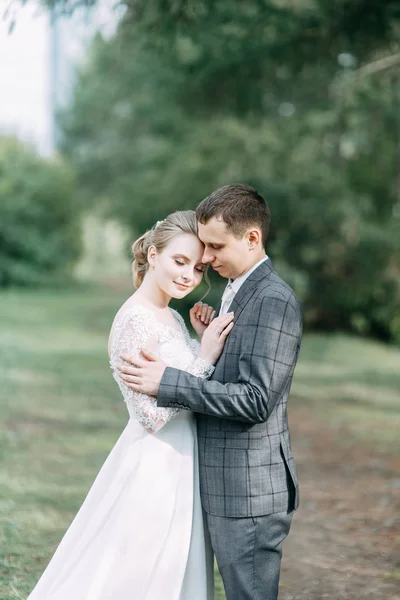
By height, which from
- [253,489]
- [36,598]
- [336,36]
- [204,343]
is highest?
[336,36]

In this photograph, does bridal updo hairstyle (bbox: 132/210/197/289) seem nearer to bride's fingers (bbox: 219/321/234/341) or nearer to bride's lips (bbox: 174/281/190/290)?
bride's lips (bbox: 174/281/190/290)

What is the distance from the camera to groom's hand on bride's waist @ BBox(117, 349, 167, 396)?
3.12 metres

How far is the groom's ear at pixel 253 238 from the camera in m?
3.20

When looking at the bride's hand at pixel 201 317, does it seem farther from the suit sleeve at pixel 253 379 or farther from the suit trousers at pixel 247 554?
the suit trousers at pixel 247 554

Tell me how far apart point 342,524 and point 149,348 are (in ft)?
13.0

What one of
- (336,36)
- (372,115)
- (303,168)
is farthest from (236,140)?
(336,36)

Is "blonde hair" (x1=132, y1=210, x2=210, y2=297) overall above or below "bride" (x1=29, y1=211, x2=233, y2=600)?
above

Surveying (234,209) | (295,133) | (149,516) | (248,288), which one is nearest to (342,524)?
(149,516)

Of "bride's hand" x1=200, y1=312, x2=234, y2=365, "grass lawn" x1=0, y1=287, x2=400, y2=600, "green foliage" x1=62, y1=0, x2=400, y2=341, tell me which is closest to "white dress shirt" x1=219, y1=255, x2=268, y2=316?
"bride's hand" x1=200, y1=312, x2=234, y2=365

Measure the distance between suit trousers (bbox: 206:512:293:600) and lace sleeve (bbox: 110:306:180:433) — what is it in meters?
0.45

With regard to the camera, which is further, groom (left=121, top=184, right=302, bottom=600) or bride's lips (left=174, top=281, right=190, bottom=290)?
bride's lips (left=174, top=281, right=190, bottom=290)

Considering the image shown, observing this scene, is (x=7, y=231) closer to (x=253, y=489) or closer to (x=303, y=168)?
(x=303, y=168)

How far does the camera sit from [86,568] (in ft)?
10.8

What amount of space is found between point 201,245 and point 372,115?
1260cm
